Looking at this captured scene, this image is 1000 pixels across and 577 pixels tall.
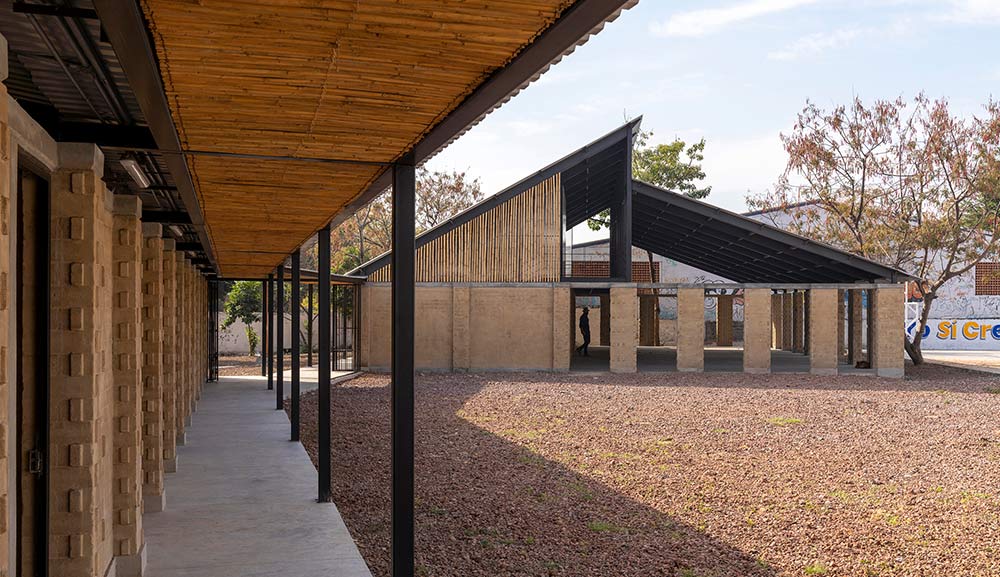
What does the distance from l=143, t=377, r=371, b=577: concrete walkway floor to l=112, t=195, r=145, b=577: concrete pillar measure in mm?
361

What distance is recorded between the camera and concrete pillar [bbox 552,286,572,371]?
24.8 m

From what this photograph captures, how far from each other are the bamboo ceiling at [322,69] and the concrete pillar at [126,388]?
1.33 metres

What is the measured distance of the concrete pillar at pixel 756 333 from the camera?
81.7ft

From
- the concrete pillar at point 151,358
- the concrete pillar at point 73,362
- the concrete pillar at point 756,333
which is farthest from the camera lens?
the concrete pillar at point 756,333

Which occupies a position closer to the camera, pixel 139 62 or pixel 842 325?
pixel 139 62

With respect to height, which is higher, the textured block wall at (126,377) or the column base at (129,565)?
the textured block wall at (126,377)

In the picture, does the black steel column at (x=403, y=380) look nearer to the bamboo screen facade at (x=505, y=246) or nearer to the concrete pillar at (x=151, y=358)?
the concrete pillar at (x=151, y=358)

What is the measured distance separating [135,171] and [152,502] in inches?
138

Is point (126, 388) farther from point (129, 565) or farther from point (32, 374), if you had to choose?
point (32, 374)

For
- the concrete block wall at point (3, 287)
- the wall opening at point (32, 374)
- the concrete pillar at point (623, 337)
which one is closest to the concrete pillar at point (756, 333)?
the concrete pillar at point (623, 337)

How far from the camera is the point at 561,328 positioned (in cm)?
2489

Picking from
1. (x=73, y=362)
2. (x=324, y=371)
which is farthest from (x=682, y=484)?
(x=73, y=362)

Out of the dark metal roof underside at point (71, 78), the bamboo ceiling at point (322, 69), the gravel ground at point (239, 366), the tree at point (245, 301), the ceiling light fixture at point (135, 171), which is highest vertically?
the dark metal roof underside at point (71, 78)

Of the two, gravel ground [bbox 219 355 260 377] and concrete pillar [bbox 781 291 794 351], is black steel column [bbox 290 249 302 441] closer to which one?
gravel ground [bbox 219 355 260 377]
